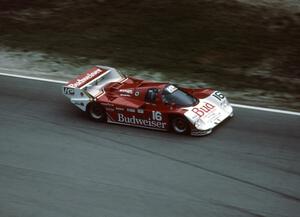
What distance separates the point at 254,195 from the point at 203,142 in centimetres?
264

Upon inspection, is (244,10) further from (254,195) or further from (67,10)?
(254,195)

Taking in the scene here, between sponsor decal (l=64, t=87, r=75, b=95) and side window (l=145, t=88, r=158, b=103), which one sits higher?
side window (l=145, t=88, r=158, b=103)

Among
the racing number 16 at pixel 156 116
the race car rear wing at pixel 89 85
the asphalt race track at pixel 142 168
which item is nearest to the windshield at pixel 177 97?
the racing number 16 at pixel 156 116

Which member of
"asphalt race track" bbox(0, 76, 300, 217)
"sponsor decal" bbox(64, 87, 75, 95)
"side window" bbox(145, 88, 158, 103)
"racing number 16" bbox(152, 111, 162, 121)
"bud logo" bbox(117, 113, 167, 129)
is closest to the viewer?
"asphalt race track" bbox(0, 76, 300, 217)

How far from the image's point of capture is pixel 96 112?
55.0 feet

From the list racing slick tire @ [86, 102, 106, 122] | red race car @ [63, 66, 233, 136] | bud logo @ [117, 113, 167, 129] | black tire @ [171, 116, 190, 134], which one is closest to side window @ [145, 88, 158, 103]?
red race car @ [63, 66, 233, 136]

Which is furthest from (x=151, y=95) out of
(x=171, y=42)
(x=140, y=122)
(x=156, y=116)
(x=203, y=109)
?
(x=171, y=42)

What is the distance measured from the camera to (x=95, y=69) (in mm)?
17938

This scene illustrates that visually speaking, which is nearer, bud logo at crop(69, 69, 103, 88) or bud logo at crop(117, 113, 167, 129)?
bud logo at crop(117, 113, 167, 129)

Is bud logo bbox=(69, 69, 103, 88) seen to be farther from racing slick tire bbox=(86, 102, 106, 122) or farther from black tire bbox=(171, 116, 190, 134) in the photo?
black tire bbox=(171, 116, 190, 134)

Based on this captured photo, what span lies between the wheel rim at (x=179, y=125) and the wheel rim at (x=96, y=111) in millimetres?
2056

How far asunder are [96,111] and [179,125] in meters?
2.34

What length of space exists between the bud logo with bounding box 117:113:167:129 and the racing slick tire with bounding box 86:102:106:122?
20.2 inches

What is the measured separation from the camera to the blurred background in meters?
19.5
